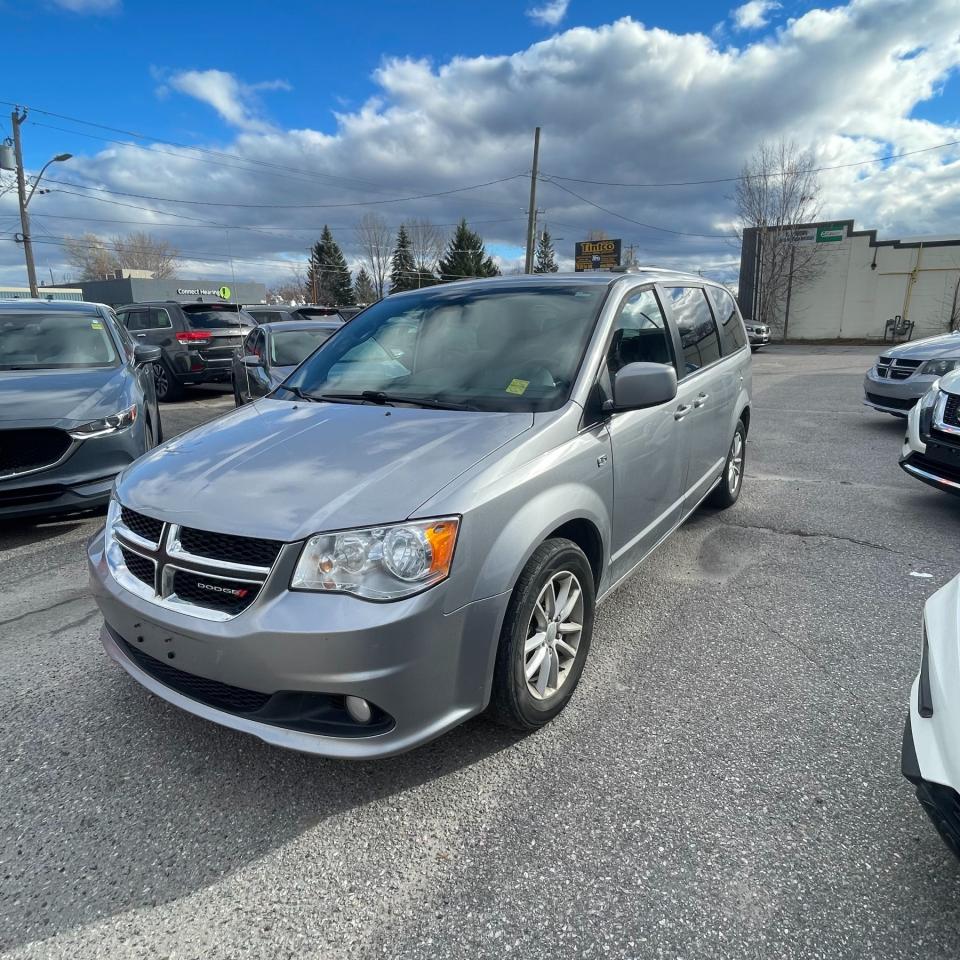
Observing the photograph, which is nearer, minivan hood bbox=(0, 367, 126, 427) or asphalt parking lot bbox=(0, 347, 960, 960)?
asphalt parking lot bbox=(0, 347, 960, 960)

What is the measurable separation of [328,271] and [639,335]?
243 feet

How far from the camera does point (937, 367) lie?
7.48m

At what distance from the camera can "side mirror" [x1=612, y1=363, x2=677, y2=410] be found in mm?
2664

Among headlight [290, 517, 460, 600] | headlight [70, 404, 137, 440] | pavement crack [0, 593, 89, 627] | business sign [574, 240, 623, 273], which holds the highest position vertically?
business sign [574, 240, 623, 273]

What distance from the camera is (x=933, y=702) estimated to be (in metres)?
1.71

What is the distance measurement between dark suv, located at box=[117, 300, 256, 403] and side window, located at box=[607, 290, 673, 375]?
10355mm

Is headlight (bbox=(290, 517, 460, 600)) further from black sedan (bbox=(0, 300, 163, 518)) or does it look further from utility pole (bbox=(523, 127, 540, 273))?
utility pole (bbox=(523, 127, 540, 273))

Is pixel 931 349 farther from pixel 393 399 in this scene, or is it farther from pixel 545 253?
pixel 545 253

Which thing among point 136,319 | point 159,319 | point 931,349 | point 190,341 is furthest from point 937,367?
point 136,319

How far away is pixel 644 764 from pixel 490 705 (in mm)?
606

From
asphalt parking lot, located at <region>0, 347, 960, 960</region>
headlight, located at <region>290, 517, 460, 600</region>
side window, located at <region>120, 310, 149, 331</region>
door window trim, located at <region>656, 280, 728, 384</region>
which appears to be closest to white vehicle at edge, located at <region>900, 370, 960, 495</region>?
door window trim, located at <region>656, 280, 728, 384</region>

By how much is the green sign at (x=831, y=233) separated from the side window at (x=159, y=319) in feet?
110

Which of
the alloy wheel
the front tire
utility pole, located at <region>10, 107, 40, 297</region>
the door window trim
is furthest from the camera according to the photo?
utility pole, located at <region>10, 107, 40, 297</region>

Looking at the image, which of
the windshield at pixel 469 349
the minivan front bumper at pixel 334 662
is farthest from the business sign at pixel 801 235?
the minivan front bumper at pixel 334 662
